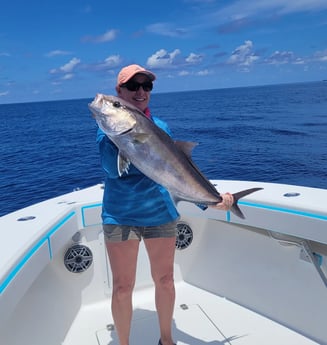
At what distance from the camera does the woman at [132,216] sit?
2.16 meters

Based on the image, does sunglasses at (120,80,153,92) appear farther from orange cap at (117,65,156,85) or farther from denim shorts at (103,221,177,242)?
denim shorts at (103,221,177,242)

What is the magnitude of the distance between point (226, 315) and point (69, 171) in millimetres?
15021

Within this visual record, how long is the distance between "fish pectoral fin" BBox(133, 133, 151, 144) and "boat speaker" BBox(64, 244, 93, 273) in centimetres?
188

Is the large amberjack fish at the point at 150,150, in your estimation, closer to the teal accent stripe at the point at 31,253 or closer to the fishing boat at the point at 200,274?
the teal accent stripe at the point at 31,253

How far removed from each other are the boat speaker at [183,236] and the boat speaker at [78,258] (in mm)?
904

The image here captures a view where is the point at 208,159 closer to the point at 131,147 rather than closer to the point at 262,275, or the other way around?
the point at 262,275

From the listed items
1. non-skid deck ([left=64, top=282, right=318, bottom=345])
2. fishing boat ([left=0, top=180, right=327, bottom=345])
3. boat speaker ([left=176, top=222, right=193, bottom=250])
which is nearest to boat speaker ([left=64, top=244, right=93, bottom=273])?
fishing boat ([left=0, top=180, right=327, bottom=345])

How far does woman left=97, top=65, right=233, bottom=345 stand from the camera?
7.09 feet

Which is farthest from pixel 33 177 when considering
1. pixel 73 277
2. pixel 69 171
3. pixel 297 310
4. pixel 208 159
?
pixel 297 310

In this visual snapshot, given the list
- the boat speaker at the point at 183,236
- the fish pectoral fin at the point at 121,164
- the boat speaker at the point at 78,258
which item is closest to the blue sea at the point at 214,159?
the boat speaker at the point at 78,258

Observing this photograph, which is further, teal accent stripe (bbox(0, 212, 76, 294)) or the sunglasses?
the sunglasses

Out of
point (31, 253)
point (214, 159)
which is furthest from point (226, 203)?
point (214, 159)

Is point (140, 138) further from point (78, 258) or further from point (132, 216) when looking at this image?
point (78, 258)

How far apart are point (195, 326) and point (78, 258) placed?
4.01ft
